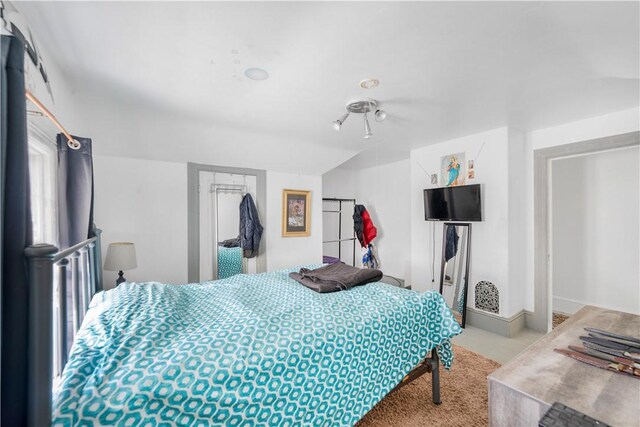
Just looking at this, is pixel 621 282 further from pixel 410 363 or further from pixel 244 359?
pixel 244 359

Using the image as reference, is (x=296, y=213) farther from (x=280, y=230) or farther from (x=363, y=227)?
(x=363, y=227)

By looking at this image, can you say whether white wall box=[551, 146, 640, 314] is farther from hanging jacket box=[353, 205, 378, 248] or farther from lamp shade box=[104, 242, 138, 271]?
lamp shade box=[104, 242, 138, 271]

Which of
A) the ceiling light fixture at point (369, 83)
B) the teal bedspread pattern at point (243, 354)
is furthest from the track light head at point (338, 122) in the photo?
the teal bedspread pattern at point (243, 354)

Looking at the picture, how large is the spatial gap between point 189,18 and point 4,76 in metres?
0.79

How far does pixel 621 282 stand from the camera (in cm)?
322

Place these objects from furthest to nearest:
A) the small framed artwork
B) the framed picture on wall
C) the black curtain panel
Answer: the framed picture on wall
the small framed artwork
the black curtain panel

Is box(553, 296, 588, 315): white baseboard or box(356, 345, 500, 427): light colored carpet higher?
box(553, 296, 588, 315): white baseboard

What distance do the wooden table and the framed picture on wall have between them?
3.06m

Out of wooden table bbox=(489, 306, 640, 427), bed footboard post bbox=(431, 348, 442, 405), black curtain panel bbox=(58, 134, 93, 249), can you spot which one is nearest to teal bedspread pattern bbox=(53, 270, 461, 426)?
bed footboard post bbox=(431, 348, 442, 405)

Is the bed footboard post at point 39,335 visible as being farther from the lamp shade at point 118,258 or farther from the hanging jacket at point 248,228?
the hanging jacket at point 248,228

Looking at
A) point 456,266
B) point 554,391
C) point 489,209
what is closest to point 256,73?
point 554,391

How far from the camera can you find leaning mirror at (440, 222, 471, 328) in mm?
3270

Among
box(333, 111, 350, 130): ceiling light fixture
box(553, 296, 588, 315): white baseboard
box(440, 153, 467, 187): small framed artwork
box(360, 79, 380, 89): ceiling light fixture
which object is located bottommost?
box(553, 296, 588, 315): white baseboard

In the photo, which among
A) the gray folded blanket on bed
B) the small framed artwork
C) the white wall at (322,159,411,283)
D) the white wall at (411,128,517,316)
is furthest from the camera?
the white wall at (322,159,411,283)
